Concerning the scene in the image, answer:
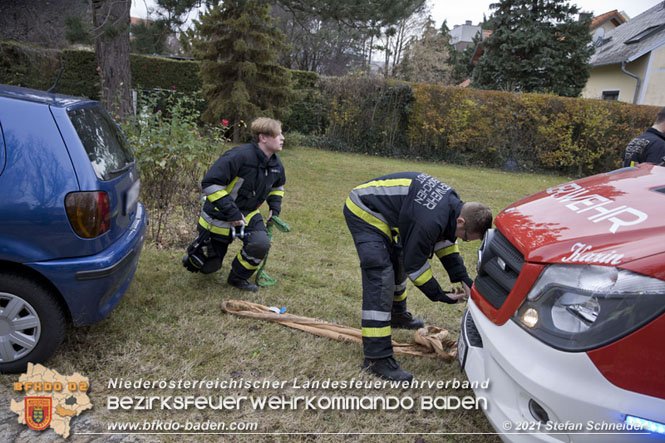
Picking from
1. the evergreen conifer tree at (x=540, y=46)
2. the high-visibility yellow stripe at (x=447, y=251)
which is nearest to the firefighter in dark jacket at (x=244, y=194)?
the high-visibility yellow stripe at (x=447, y=251)

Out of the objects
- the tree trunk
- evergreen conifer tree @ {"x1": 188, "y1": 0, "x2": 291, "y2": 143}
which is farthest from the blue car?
evergreen conifer tree @ {"x1": 188, "y1": 0, "x2": 291, "y2": 143}

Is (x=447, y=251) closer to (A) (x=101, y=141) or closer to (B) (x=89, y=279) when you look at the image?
(B) (x=89, y=279)

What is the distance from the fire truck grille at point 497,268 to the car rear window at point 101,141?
2.24 m

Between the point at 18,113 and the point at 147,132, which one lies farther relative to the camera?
the point at 147,132

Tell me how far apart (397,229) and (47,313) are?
7.15ft

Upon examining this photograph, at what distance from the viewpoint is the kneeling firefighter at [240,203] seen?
142 inches

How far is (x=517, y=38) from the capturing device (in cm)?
1995

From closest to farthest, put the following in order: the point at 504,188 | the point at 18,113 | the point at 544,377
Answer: the point at 544,377
the point at 18,113
the point at 504,188

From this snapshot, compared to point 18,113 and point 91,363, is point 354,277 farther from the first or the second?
point 18,113

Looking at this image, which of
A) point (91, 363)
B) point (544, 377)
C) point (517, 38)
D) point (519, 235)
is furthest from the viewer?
point (517, 38)

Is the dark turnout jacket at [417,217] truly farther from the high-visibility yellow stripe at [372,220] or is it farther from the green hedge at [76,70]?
the green hedge at [76,70]

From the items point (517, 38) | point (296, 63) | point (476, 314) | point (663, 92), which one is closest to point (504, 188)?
point (476, 314)

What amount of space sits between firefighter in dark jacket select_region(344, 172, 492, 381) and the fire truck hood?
0.38 metres

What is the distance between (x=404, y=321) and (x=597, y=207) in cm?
202
